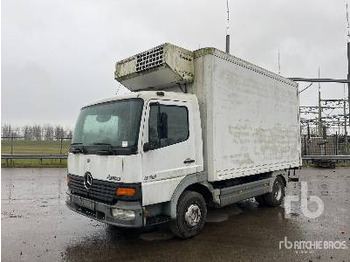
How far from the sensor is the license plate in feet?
17.3

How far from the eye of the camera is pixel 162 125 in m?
5.23

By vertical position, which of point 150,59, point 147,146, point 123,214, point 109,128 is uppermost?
point 150,59

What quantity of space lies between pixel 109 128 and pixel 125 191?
3.63ft

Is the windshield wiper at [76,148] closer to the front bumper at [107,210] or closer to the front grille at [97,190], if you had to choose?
the front grille at [97,190]

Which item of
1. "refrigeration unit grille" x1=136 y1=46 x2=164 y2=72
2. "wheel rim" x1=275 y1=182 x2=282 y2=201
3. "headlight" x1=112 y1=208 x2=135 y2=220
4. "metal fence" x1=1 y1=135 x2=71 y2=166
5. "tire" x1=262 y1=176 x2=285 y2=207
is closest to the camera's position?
"headlight" x1=112 y1=208 x2=135 y2=220

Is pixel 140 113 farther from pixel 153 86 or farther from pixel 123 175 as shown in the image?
pixel 153 86

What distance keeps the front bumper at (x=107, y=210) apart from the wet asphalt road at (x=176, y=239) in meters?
0.53

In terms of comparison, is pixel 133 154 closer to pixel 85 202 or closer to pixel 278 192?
pixel 85 202

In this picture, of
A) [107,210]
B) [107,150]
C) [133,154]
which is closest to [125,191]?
[107,210]

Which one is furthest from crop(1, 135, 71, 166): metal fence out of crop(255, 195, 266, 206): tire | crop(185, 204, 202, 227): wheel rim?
crop(185, 204, 202, 227): wheel rim

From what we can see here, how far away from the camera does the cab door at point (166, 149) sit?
5031 mm

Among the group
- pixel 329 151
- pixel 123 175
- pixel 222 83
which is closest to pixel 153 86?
pixel 222 83

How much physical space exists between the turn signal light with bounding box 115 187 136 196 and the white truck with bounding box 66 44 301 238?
0.6 inches

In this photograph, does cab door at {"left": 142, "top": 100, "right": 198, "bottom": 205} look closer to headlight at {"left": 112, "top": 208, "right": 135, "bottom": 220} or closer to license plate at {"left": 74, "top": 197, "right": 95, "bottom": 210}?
headlight at {"left": 112, "top": 208, "right": 135, "bottom": 220}
